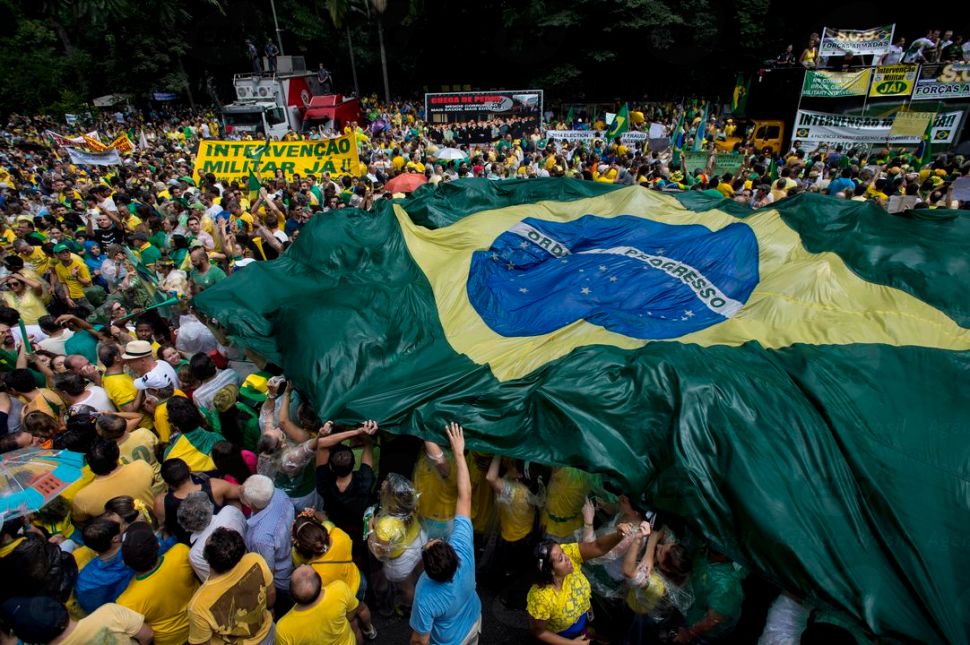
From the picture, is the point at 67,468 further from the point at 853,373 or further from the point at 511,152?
the point at 511,152

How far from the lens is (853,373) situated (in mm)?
3449

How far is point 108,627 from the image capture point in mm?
2576

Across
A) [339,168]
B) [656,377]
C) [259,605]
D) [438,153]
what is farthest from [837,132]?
[259,605]

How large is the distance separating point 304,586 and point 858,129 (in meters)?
15.7

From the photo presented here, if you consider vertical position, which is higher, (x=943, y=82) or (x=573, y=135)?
(x=943, y=82)

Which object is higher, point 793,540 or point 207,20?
point 207,20

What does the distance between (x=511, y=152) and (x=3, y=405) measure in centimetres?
1220

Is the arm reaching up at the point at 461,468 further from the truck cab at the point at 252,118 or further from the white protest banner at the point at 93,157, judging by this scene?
the truck cab at the point at 252,118

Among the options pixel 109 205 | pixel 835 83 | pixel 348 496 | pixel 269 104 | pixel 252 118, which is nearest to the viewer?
pixel 348 496

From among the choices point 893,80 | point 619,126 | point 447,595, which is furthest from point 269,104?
point 447,595

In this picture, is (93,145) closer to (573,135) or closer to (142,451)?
(573,135)

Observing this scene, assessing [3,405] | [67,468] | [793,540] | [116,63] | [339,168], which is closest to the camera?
[793,540]

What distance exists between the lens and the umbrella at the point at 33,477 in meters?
2.88

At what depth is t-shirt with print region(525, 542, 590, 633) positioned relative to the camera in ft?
9.68
